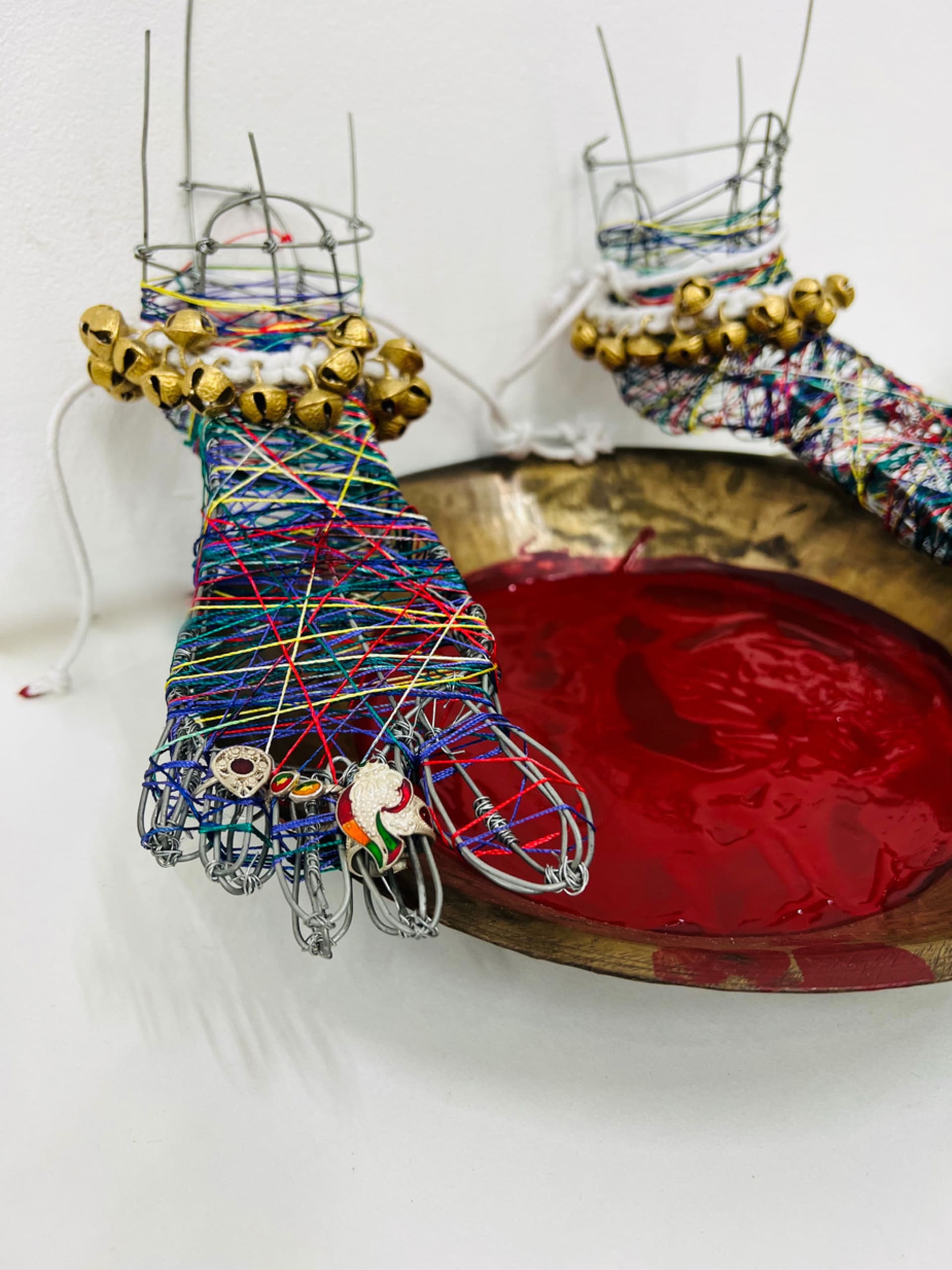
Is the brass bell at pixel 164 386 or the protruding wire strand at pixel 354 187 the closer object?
the brass bell at pixel 164 386

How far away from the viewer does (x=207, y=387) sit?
0.46 m

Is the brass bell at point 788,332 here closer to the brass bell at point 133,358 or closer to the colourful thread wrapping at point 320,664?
the colourful thread wrapping at point 320,664

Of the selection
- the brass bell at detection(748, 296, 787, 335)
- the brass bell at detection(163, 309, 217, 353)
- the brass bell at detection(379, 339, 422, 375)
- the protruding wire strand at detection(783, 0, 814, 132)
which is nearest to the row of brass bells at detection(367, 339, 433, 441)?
the brass bell at detection(379, 339, 422, 375)

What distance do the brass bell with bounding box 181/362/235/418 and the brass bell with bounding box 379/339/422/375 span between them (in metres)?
0.11

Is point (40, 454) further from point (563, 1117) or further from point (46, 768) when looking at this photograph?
point (563, 1117)

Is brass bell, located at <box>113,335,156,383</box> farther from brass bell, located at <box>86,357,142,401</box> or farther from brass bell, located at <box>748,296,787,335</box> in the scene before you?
brass bell, located at <box>748,296,787,335</box>

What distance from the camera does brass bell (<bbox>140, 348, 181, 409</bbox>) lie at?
47cm

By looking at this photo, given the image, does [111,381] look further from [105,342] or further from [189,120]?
[189,120]

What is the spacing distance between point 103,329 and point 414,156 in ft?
0.95

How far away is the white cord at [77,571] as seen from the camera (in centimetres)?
58

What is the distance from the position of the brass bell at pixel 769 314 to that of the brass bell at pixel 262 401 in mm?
309

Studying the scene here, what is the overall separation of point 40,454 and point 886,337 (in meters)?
0.80

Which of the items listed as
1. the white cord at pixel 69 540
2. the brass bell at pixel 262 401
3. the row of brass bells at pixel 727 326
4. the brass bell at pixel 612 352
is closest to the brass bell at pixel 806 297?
the row of brass bells at pixel 727 326

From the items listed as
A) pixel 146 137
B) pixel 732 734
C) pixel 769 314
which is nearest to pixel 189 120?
pixel 146 137
